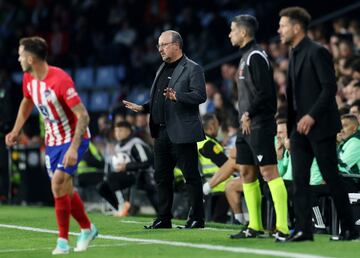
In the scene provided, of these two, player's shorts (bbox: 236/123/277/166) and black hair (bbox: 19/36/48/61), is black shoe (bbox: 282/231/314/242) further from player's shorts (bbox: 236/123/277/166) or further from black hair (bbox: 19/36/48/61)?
black hair (bbox: 19/36/48/61)

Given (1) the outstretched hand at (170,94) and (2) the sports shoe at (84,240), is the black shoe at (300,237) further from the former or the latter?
(1) the outstretched hand at (170,94)

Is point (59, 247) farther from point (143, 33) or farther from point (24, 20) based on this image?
point (24, 20)

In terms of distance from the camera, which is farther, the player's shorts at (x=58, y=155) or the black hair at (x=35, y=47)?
the black hair at (x=35, y=47)

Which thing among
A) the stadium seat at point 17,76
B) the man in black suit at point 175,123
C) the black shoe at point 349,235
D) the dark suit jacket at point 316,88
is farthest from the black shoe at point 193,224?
the stadium seat at point 17,76

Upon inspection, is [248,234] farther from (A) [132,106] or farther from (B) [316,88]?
(A) [132,106]

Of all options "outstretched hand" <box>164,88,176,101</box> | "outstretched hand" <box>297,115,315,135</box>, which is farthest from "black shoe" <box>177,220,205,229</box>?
"outstretched hand" <box>297,115,315,135</box>

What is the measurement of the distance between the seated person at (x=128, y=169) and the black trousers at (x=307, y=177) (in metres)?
6.07

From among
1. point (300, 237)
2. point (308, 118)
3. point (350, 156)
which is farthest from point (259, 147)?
point (350, 156)

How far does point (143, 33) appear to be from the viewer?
24.5 meters

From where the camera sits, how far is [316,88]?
8.96 metres

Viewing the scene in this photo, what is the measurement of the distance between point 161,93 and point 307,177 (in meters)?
2.67

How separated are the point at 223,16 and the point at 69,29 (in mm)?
5993

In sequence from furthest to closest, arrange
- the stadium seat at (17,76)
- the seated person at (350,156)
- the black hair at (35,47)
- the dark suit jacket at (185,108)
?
the stadium seat at (17,76), the seated person at (350,156), the dark suit jacket at (185,108), the black hair at (35,47)

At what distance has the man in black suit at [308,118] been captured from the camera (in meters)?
8.88
